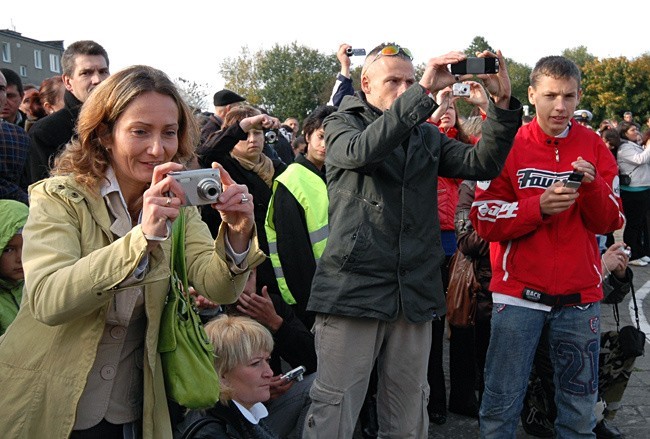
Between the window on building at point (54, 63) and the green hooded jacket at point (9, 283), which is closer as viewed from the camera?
the green hooded jacket at point (9, 283)

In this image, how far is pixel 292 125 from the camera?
1602 cm

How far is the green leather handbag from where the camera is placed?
2305 mm

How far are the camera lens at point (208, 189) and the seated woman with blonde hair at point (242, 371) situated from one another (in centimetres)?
134

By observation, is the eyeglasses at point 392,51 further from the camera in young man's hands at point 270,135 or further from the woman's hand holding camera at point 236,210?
the camera in young man's hands at point 270,135

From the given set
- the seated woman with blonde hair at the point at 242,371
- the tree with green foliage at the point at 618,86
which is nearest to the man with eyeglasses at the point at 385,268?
the seated woman with blonde hair at the point at 242,371

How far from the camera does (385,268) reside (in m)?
3.34

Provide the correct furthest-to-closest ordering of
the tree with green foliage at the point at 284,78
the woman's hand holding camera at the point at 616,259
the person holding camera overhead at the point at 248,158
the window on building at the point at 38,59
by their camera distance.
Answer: the window on building at the point at 38,59
the tree with green foliage at the point at 284,78
the person holding camera overhead at the point at 248,158
the woman's hand holding camera at the point at 616,259

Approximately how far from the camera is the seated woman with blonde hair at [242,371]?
3.21 m

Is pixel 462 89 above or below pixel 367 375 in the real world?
above

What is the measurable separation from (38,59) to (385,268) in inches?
2762

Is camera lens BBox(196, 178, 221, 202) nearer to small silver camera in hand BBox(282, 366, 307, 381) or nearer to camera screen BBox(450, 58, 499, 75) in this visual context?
camera screen BBox(450, 58, 499, 75)

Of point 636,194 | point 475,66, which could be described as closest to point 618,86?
point 636,194

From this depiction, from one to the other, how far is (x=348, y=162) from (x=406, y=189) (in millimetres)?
336

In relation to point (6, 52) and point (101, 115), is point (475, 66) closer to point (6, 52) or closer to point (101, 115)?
point (101, 115)
